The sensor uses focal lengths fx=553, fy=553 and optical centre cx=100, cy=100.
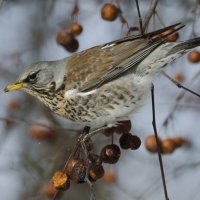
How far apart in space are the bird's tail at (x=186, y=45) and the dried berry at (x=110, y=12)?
1.95ft

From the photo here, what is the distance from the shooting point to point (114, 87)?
424 centimetres

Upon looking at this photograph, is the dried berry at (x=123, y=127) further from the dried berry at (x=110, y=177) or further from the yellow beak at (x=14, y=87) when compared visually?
the dried berry at (x=110, y=177)

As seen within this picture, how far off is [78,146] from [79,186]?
3.19 metres

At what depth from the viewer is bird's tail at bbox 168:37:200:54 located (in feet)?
13.0

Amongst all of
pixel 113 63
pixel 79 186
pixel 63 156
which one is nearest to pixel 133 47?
pixel 113 63

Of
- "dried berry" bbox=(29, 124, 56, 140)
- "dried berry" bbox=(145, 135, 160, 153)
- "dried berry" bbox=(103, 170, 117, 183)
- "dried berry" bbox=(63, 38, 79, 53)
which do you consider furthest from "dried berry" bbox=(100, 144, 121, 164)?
"dried berry" bbox=(103, 170, 117, 183)

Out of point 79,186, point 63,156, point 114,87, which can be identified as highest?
point 114,87

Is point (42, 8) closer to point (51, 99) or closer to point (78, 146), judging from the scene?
point (51, 99)

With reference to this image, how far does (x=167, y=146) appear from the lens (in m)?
4.96

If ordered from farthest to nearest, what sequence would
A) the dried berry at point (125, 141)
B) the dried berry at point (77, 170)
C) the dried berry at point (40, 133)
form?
the dried berry at point (40, 133) < the dried berry at point (125, 141) < the dried berry at point (77, 170)

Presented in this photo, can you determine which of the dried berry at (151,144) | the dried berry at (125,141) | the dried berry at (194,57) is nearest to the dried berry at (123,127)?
the dried berry at (125,141)

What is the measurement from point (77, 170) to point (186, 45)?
50.8 inches

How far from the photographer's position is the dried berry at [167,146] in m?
4.95

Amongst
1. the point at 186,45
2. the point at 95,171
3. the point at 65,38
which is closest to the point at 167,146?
the point at 186,45
